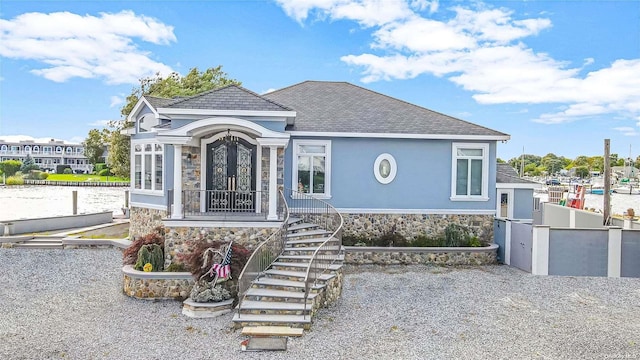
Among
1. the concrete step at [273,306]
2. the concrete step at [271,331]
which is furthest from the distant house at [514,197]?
the concrete step at [271,331]

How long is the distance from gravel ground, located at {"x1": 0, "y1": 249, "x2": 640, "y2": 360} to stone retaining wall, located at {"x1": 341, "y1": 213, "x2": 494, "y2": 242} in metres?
2.02

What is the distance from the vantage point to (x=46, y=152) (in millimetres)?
91812

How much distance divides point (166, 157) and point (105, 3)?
377 inches

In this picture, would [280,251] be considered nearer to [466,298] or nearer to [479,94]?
[466,298]

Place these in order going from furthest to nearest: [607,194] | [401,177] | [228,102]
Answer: [607,194] < [401,177] < [228,102]

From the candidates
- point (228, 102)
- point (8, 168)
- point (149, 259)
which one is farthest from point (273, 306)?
point (8, 168)

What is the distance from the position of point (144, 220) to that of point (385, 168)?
Result: 8567 millimetres

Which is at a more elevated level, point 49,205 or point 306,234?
point 306,234

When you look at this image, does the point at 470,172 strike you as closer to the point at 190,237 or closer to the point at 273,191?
the point at 273,191

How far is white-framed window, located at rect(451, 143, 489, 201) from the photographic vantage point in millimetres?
13906

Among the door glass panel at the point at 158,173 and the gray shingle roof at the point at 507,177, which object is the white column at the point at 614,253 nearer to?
the gray shingle roof at the point at 507,177

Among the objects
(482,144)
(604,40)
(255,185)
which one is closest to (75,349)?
(255,185)

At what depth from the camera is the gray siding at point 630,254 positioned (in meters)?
12.0

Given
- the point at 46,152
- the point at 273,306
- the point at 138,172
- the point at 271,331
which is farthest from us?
the point at 46,152
